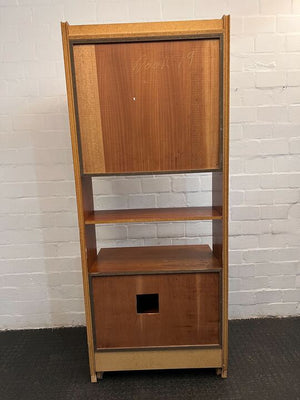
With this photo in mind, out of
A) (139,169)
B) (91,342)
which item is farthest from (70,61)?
(91,342)

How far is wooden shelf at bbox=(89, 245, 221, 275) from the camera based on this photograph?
1.56 meters

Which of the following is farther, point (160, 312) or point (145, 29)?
point (160, 312)

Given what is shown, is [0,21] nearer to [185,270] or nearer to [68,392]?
[185,270]

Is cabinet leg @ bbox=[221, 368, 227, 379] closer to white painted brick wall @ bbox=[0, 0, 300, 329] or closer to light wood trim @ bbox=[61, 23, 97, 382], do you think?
white painted brick wall @ bbox=[0, 0, 300, 329]

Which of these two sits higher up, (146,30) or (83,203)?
(146,30)

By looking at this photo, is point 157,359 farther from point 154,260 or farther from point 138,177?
point 138,177

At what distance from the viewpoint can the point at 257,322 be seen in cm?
217

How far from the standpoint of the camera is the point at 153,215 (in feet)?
5.18

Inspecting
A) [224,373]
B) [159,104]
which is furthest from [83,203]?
[224,373]

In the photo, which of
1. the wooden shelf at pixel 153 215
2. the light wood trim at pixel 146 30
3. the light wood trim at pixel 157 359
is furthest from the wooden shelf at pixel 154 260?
the light wood trim at pixel 146 30

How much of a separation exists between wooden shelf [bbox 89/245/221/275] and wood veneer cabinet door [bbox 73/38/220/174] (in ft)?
1.68

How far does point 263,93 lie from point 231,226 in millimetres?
893

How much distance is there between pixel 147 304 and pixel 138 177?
806 mm

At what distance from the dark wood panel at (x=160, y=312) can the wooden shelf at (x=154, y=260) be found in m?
0.04
